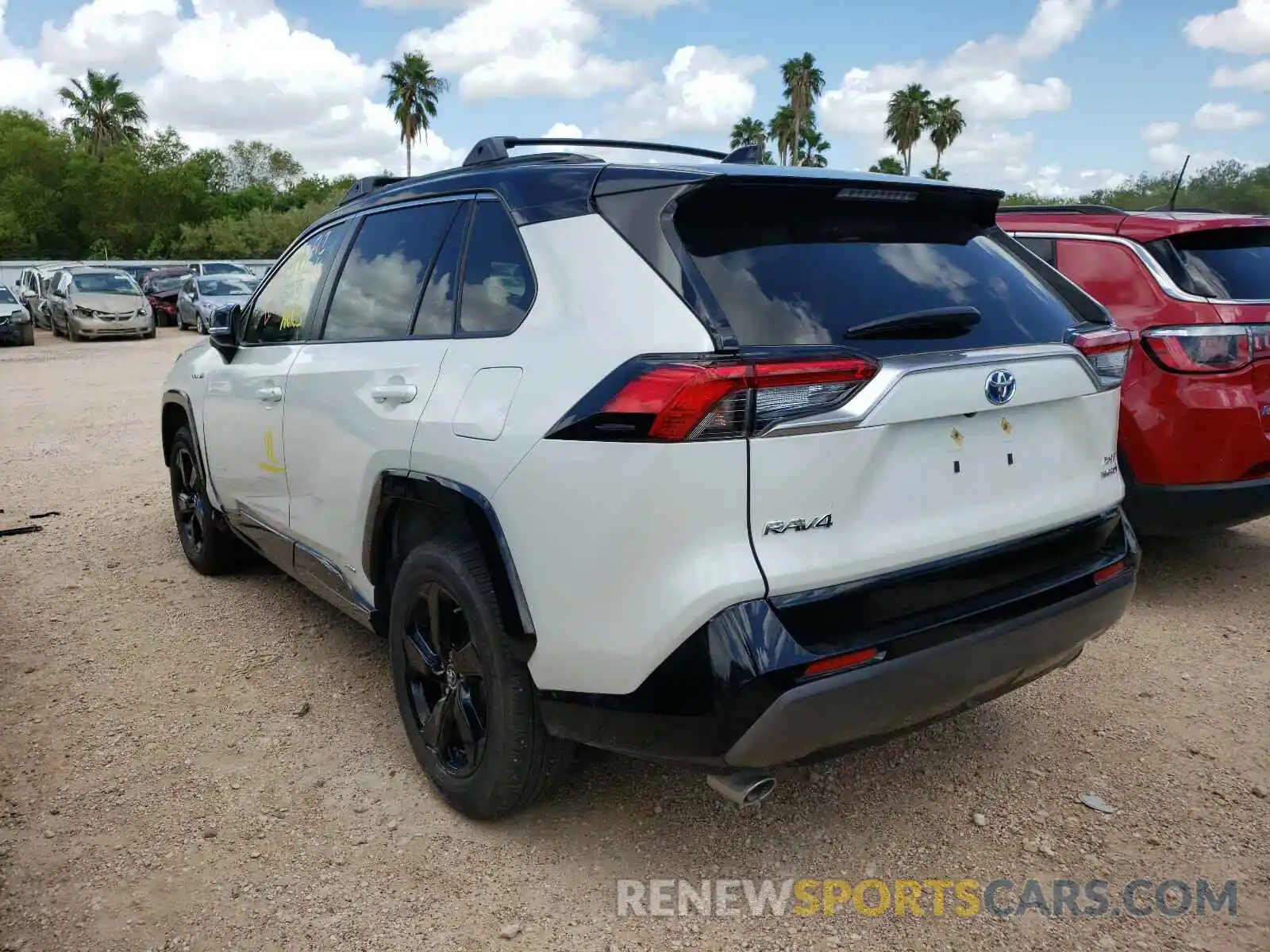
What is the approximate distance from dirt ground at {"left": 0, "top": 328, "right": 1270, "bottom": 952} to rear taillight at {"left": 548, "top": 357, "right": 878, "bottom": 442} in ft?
4.24

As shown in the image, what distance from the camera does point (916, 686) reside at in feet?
7.60

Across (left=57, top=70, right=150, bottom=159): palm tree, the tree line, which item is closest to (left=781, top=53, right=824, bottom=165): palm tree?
the tree line

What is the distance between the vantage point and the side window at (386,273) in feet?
10.5

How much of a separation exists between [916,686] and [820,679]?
29 centimetres

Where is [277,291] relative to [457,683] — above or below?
above

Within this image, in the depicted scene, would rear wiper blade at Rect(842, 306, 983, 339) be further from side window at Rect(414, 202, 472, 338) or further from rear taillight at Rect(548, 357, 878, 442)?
side window at Rect(414, 202, 472, 338)

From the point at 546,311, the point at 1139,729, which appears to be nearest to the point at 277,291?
the point at 546,311

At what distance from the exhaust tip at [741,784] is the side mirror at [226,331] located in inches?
121

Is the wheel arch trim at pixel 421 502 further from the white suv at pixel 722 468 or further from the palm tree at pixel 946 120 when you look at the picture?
the palm tree at pixel 946 120

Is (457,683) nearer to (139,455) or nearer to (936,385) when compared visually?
(936,385)

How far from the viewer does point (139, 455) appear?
8727mm

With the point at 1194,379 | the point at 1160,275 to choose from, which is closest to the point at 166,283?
the point at 1160,275

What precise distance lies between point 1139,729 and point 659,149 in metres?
2.59

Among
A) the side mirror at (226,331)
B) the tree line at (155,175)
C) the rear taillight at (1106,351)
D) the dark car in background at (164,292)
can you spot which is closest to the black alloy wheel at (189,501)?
the side mirror at (226,331)
